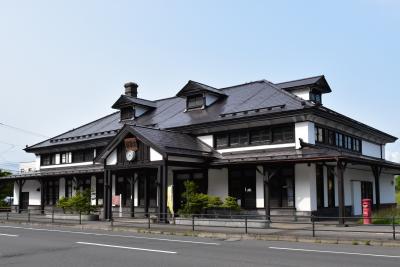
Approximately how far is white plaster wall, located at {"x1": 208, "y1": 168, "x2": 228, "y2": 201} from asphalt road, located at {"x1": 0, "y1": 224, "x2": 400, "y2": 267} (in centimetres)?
1042

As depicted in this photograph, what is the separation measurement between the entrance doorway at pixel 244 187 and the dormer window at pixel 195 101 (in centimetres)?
628

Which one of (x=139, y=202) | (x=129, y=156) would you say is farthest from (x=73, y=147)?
(x=129, y=156)

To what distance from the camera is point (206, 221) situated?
21.2 metres

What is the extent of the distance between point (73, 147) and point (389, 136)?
24.2 meters

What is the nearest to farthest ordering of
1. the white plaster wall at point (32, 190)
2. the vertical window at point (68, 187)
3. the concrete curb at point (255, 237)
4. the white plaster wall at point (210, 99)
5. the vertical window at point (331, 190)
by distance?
the concrete curb at point (255, 237) → the vertical window at point (331, 190) → the white plaster wall at point (210, 99) → the vertical window at point (68, 187) → the white plaster wall at point (32, 190)

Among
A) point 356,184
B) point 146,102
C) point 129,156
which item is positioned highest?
point 146,102

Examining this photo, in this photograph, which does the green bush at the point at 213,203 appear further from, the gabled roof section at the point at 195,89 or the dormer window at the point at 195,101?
the gabled roof section at the point at 195,89

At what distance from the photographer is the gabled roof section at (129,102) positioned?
34406 mm

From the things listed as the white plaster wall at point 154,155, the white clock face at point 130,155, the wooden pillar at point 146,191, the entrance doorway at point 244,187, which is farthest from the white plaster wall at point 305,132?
the wooden pillar at point 146,191

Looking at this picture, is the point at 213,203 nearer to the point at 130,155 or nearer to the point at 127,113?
the point at 130,155

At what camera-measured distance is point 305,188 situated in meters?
22.8

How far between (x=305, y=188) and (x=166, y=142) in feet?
25.0

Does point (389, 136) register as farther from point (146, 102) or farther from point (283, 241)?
point (283, 241)

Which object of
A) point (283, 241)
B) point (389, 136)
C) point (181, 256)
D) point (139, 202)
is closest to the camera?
point (181, 256)
